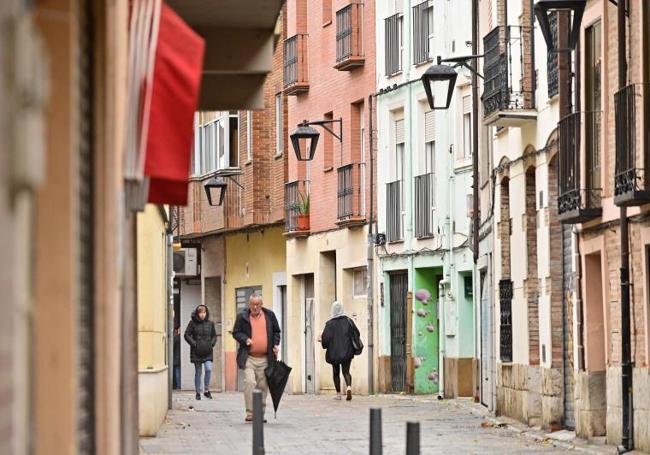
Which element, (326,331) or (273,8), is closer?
(273,8)

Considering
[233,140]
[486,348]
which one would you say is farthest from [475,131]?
[233,140]

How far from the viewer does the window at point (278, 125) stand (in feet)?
160

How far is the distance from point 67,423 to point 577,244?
62.6 feet

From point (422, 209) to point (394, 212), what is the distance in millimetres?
1441

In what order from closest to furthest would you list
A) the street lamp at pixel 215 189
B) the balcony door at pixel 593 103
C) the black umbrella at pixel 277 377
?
the balcony door at pixel 593 103 → the black umbrella at pixel 277 377 → the street lamp at pixel 215 189

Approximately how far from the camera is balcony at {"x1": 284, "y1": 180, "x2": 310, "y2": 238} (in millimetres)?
45969

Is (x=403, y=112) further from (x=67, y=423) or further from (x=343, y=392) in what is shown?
(x=67, y=423)

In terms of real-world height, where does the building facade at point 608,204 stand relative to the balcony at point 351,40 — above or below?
below

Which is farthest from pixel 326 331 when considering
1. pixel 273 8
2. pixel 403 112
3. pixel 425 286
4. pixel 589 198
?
pixel 273 8

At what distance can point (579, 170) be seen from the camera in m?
24.4

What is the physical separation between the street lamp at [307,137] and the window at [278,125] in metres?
3.22

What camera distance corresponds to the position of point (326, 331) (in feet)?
122

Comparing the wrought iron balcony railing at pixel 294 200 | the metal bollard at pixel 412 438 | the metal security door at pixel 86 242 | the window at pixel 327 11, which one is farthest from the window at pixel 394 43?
the metal security door at pixel 86 242

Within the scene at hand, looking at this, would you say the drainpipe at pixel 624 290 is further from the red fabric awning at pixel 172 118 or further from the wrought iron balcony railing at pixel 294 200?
the wrought iron balcony railing at pixel 294 200
